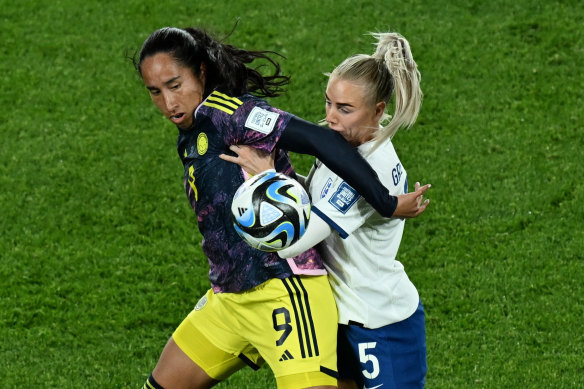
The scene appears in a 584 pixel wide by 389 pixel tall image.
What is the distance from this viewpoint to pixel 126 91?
11.5 m

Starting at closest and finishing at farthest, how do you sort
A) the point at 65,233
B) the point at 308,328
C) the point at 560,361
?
the point at 308,328 → the point at 560,361 → the point at 65,233

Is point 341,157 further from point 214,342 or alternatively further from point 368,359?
point 214,342

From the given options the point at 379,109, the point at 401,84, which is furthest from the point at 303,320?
the point at 401,84

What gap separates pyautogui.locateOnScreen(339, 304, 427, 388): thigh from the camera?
5496mm

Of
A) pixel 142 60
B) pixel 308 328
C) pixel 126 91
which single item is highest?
pixel 142 60

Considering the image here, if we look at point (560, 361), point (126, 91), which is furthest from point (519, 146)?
point (126, 91)

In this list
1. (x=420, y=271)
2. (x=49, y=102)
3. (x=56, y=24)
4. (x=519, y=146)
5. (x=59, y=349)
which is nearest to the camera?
(x=59, y=349)

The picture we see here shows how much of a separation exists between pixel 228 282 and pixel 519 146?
18.7ft

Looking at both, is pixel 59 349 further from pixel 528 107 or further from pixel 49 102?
pixel 528 107

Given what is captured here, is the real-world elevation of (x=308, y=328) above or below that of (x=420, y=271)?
above

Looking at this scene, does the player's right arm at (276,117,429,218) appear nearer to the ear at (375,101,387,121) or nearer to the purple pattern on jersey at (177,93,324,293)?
the purple pattern on jersey at (177,93,324,293)

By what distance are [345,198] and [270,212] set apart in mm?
452

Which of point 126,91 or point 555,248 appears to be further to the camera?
point 126,91

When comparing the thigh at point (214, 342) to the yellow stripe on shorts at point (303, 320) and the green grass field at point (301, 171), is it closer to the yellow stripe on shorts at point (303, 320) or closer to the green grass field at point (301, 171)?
the yellow stripe on shorts at point (303, 320)
